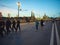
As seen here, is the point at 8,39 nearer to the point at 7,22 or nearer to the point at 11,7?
the point at 7,22

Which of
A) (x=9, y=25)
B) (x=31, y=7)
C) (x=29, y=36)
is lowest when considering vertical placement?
(x=29, y=36)

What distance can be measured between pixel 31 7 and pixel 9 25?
0.32 m

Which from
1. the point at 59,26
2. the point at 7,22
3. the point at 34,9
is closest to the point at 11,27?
the point at 7,22

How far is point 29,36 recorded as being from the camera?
2.55 m

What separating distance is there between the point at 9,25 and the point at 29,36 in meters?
0.26

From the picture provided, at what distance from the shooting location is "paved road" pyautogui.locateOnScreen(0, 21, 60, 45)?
252cm

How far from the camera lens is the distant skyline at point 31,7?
2.54 metres

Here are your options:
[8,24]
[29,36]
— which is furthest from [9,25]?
[29,36]

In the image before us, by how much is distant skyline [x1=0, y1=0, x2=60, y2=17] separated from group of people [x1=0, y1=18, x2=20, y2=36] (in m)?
0.08

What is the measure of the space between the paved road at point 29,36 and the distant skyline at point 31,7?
0.13 m

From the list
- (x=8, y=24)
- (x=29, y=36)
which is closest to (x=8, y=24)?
(x=8, y=24)

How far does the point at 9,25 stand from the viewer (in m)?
2.59

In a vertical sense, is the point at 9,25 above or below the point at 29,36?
above

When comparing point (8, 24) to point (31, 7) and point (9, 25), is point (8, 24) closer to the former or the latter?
point (9, 25)
